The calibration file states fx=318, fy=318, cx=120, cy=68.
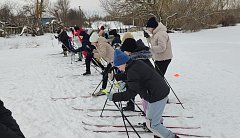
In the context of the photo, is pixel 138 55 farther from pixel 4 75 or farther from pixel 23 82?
pixel 4 75

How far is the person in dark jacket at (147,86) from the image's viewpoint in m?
4.16

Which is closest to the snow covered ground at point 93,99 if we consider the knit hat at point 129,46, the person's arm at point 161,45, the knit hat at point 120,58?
the person's arm at point 161,45

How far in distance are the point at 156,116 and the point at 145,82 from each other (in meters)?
0.54

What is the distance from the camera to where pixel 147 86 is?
13.8 ft

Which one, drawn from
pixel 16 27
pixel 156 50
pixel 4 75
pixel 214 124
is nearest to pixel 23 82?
pixel 4 75

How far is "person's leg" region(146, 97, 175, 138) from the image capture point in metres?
4.32

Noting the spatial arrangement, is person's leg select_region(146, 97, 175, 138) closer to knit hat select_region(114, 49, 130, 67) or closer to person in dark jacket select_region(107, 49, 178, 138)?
person in dark jacket select_region(107, 49, 178, 138)

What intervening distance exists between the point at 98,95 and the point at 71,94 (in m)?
0.88

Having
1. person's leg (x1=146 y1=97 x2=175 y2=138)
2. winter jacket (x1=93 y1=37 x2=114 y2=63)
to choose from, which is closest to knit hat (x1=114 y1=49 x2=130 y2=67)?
person's leg (x1=146 y1=97 x2=175 y2=138)

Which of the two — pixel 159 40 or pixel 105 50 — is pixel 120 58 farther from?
pixel 105 50

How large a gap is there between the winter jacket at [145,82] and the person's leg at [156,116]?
0.32 ft

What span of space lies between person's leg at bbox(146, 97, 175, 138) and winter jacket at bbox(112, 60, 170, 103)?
10 centimetres

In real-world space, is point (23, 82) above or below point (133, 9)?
below

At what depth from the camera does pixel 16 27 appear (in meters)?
44.2
